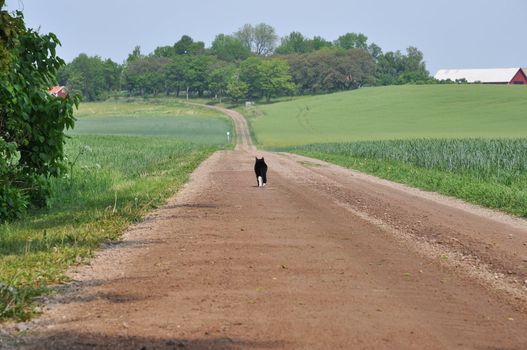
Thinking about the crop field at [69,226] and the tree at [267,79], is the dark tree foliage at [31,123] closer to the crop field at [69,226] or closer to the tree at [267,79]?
the crop field at [69,226]

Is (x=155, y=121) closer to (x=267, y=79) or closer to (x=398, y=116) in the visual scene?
(x=398, y=116)

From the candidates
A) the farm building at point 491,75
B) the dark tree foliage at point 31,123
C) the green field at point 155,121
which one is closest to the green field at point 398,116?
the green field at point 155,121

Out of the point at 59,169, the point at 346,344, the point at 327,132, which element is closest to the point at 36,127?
the point at 59,169

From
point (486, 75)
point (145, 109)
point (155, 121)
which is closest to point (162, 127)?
point (155, 121)

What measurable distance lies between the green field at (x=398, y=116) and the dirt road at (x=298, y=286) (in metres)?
62.0

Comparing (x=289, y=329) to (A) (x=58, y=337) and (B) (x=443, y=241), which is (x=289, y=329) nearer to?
(A) (x=58, y=337)

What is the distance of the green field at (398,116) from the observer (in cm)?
8494

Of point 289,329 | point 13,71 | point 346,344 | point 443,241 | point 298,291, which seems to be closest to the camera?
point 346,344

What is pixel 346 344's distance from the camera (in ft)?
20.1

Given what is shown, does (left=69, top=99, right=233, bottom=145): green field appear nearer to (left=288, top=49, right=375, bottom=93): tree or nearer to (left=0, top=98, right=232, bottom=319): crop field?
(left=288, top=49, right=375, bottom=93): tree

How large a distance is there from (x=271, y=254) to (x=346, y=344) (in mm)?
4395

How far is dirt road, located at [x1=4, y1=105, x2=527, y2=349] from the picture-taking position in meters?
6.43

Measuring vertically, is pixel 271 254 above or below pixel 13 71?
below

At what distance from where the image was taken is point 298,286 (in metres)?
8.38
